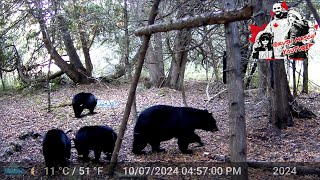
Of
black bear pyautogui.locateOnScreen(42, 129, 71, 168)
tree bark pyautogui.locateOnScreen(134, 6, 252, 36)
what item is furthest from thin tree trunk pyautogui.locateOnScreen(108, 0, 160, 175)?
black bear pyautogui.locateOnScreen(42, 129, 71, 168)

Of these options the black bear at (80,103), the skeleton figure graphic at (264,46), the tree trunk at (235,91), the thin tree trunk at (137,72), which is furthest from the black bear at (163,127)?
the black bear at (80,103)

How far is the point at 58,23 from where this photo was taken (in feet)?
38.2

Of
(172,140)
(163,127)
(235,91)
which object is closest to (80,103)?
(172,140)

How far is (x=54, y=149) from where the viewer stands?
19.3 ft

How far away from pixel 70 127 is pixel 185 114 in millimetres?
3893

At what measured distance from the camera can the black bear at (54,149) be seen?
5887mm

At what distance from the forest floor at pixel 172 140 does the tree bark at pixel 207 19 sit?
2.34 m

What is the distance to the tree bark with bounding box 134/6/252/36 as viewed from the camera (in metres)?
3.69

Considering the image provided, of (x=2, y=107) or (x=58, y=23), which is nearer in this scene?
(x=58, y=23)

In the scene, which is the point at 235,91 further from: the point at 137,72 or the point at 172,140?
the point at 172,140

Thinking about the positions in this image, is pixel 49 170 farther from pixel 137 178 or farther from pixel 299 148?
pixel 299 148

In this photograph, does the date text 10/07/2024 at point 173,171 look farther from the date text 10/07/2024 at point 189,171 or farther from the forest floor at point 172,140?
the forest floor at point 172,140

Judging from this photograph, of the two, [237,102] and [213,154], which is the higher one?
[237,102]

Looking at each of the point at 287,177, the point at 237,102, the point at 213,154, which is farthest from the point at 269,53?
the point at 237,102
